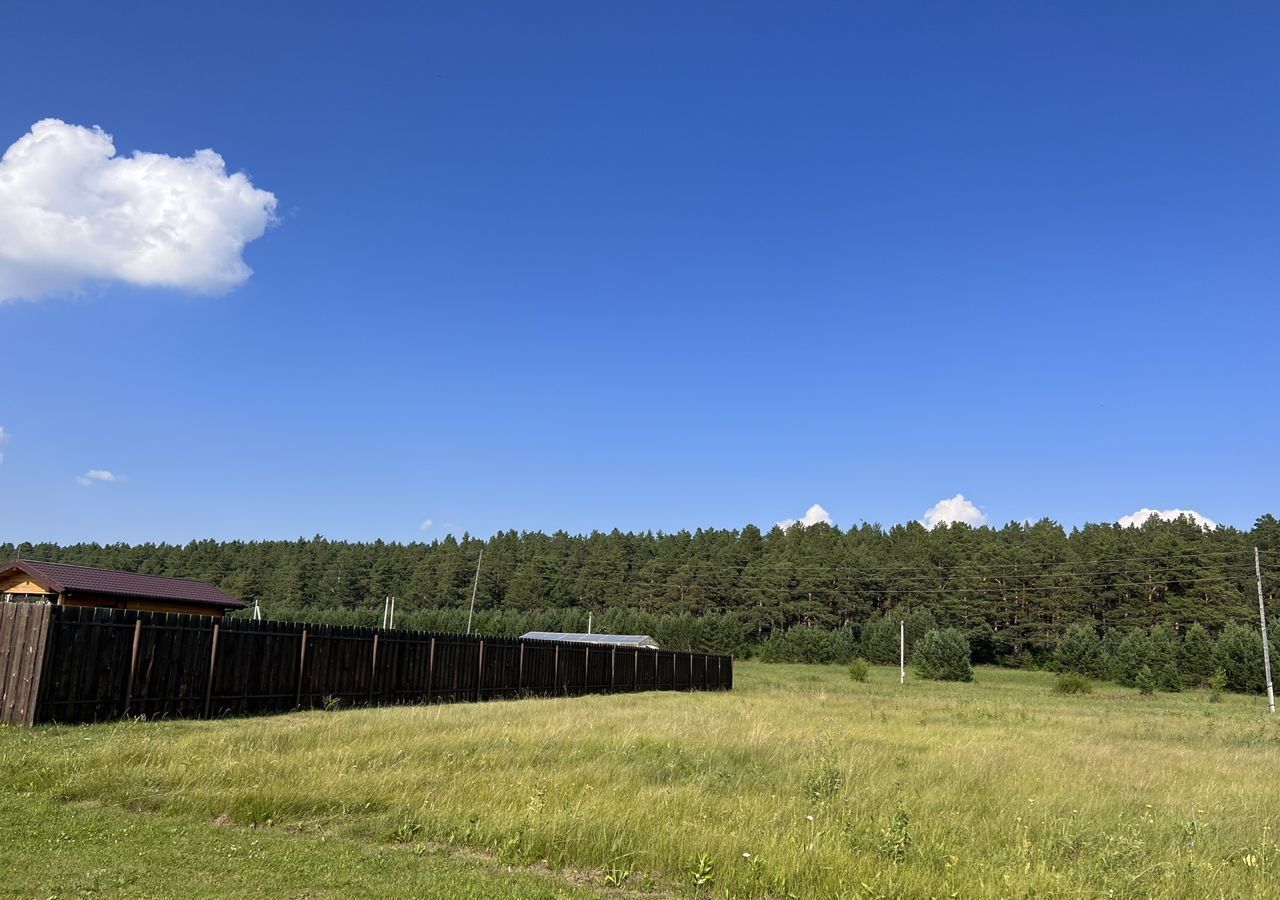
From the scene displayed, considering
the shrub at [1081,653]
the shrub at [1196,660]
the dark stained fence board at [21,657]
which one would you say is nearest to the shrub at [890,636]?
the shrub at [1081,653]

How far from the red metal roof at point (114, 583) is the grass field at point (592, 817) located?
1924 cm

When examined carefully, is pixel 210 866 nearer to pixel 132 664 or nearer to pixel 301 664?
pixel 132 664

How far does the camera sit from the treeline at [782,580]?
251 ft

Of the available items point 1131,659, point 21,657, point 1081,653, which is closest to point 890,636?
point 1081,653

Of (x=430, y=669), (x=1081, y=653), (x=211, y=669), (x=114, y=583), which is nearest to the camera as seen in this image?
(x=211, y=669)

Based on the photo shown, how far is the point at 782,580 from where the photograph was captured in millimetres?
89062

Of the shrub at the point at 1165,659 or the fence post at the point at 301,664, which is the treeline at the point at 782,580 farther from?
the fence post at the point at 301,664

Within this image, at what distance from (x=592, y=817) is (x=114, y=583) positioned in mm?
29963

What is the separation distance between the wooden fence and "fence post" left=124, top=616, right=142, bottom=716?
0.06ft

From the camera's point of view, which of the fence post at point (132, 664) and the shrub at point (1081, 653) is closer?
the fence post at point (132, 664)

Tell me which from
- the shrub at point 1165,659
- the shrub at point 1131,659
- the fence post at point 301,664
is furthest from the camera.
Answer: the shrub at point 1131,659

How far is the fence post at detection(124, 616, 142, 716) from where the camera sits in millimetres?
14367

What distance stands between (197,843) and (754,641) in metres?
88.0

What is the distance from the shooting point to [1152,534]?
86.4 m
